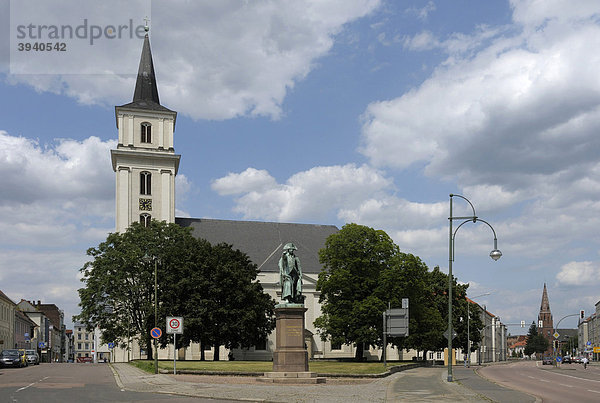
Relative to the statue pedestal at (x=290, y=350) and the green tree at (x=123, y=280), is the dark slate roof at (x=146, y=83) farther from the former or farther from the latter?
the statue pedestal at (x=290, y=350)

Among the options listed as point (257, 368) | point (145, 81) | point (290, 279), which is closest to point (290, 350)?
point (290, 279)

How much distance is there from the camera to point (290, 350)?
2638 centimetres

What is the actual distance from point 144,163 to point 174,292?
22.0 m

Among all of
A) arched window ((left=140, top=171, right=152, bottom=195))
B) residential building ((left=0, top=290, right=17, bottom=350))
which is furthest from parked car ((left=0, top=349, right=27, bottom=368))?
residential building ((left=0, top=290, right=17, bottom=350))

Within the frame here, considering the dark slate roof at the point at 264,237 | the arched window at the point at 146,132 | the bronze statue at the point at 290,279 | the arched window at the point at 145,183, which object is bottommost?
the bronze statue at the point at 290,279

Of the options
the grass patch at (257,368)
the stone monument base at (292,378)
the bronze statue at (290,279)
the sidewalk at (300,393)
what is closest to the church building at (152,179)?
the grass patch at (257,368)

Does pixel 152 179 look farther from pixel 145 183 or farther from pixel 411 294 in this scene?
pixel 411 294

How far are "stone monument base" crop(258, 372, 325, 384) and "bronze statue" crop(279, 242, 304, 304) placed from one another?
129 inches

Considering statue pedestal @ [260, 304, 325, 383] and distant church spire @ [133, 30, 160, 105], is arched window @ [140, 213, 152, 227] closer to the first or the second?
distant church spire @ [133, 30, 160, 105]

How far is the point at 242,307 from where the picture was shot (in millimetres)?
55688

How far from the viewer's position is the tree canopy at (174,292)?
53.7 metres

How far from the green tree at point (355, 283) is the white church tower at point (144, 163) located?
22013mm

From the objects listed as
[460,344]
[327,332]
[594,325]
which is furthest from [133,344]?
[594,325]

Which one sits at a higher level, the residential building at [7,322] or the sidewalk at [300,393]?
the sidewalk at [300,393]
